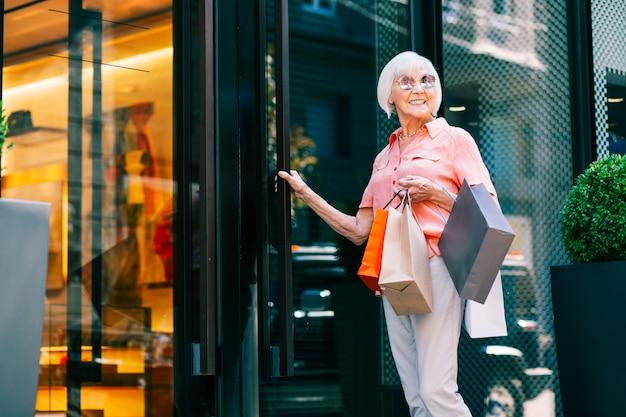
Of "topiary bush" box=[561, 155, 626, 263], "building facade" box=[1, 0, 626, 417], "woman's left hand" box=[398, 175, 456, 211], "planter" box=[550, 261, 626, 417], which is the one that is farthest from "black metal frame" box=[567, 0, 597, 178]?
"woman's left hand" box=[398, 175, 456, 211]

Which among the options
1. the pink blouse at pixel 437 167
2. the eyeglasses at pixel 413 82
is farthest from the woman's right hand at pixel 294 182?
the eyeglasses at pixel 413 82

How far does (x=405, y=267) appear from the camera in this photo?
3598 mm

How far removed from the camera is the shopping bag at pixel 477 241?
11.2 ft

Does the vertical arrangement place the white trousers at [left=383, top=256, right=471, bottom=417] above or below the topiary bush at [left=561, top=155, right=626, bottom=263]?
below

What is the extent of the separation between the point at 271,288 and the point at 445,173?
1224 millimetres

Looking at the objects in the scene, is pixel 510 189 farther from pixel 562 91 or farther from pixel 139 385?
pixel 139 385

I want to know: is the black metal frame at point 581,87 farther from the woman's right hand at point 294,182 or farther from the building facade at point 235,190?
the woman's right hand at point 294,182

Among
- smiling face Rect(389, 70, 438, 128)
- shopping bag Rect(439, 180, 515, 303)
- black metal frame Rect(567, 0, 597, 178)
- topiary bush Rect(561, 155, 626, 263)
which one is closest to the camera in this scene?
shopping bag Rect(439, 180, 515, 303)

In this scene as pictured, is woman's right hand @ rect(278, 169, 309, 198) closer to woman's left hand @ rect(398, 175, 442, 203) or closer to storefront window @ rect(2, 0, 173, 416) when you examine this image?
woman's left hand @ rect(398, 175, 442, 203)

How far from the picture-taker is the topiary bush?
443cm

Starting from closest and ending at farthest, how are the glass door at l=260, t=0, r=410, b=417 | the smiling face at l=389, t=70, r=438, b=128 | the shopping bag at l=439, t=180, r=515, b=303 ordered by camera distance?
1. the shopping bag at l=439, t=180, r=515, b=303
2. the smiling face at l=389, t=70, r=438, b=128
3. the glass door at l=260, t=0, r=410, b=417

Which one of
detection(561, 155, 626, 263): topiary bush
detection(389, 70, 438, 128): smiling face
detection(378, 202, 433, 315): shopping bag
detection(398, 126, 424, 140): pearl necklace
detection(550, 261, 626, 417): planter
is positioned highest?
detection(389, 70, 438, 128): smiling face

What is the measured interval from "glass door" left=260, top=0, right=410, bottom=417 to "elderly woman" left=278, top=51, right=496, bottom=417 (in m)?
0.75

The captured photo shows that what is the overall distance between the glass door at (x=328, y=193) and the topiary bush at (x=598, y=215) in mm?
1075
